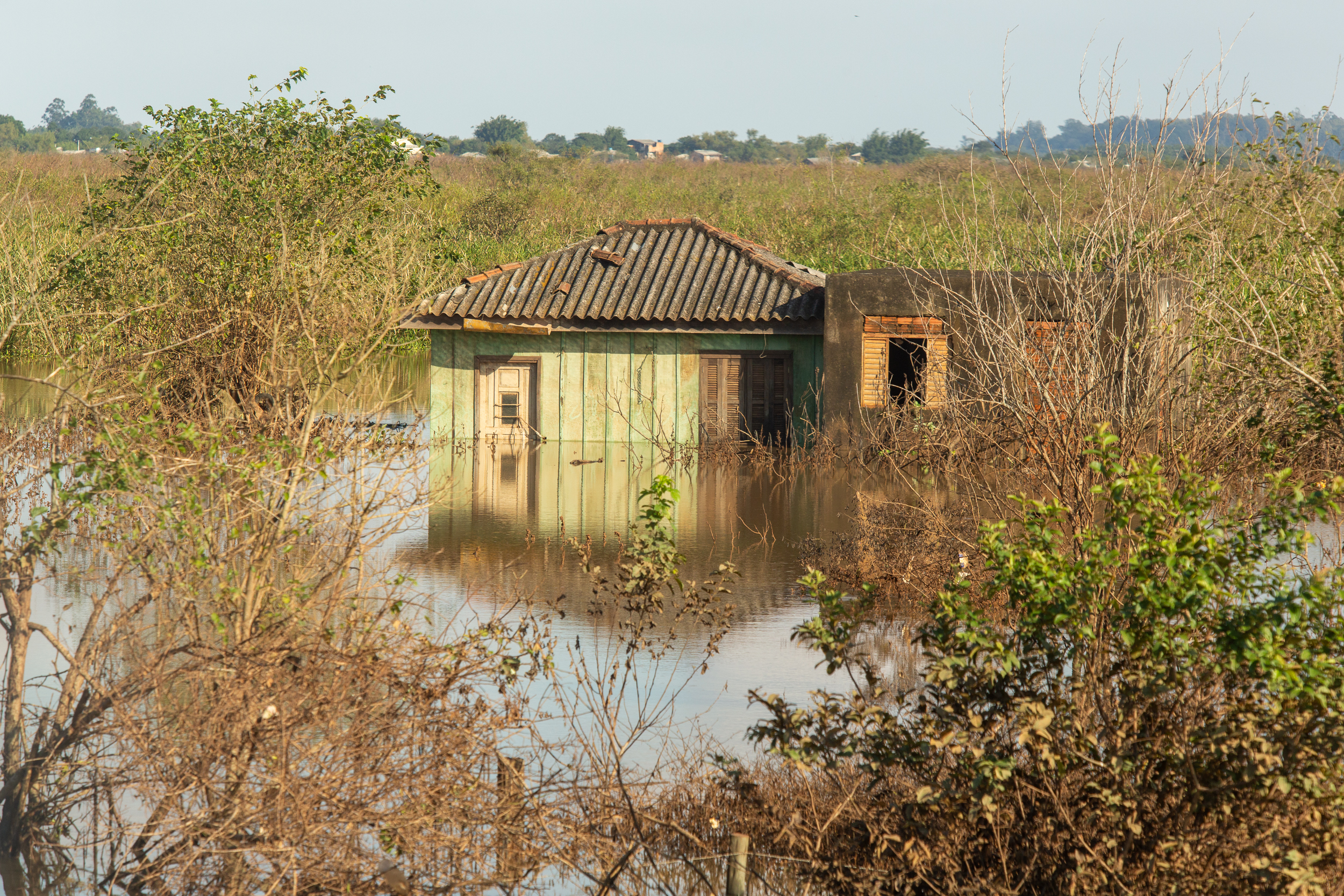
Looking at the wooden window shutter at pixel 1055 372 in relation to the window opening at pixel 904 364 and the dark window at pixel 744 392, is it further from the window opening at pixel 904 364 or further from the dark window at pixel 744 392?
the dark window at pixel 744 392

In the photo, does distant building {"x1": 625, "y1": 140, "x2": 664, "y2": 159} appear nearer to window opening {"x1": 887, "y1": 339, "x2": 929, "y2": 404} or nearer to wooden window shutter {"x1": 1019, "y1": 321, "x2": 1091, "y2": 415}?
window opening {"x1": 887, "y1": 339, "x2": 929, "y2": 404}

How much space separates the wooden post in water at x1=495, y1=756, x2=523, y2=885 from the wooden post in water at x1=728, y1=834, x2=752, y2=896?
40.3 inches

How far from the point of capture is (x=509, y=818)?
5426mm

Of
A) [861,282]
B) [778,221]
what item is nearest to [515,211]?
[778,221]

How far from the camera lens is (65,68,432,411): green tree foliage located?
16156 mm

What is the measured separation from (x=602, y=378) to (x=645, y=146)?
108 meters

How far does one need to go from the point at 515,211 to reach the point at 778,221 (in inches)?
398

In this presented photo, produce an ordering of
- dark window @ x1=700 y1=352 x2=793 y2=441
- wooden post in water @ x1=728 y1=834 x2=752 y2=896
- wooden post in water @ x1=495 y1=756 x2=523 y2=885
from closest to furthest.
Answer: wooden post in water @ x1=728 y1=834 x2=752 y2=896 < wooden post in water @ x1=495 y1=756 x2=523 y2=885 < dark window @ x1=700 y1=352 x2=793 y2=441

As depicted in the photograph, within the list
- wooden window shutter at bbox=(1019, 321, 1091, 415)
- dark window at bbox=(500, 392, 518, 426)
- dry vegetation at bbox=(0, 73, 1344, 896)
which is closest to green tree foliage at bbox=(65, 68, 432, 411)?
dark window at bbox=(500, 392, 518, 426)

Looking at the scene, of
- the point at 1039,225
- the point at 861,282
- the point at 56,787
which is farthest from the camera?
the point at 1039,225

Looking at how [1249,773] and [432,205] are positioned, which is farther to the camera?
[432,205]

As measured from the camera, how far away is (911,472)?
1722cm

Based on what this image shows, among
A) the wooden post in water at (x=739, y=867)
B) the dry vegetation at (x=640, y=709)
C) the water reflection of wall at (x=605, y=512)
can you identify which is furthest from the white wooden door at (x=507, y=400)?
the wooden post in water at (x=739, y=867)

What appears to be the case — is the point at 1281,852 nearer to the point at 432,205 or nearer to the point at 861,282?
the point at 861,282
